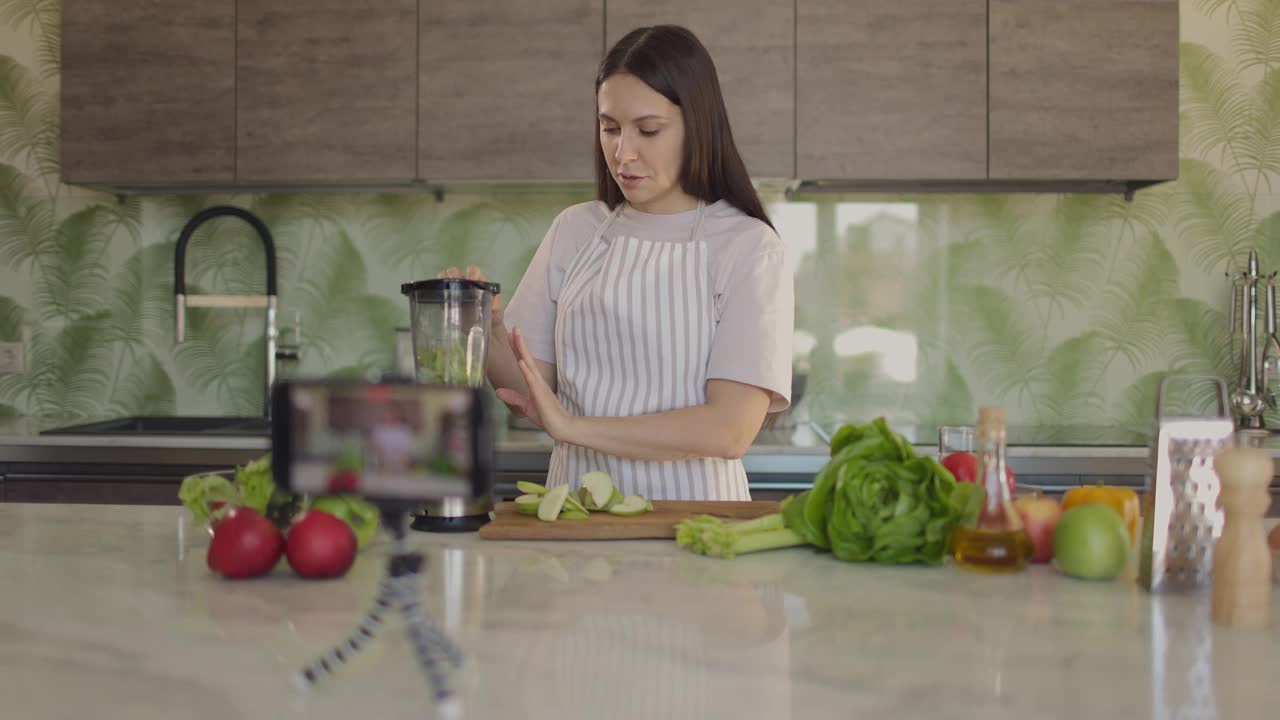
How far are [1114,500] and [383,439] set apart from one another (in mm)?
892

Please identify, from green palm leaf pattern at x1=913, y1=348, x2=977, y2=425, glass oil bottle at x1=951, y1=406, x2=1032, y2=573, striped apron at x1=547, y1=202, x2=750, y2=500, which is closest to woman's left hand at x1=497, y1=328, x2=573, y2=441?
striped apron at x1=547, y1=202, x2=750, y2=500

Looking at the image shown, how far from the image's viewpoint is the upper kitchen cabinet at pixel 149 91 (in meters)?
3.05

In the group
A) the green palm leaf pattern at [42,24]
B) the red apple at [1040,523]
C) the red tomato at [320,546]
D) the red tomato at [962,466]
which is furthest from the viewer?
the green palm leaf pattern at [42,24]

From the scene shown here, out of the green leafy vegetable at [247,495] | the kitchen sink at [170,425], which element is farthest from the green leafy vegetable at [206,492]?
the kitchen sink at [170,425]

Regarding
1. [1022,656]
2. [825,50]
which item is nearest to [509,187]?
[825,50]

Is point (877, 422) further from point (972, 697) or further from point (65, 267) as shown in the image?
point (65, 267)

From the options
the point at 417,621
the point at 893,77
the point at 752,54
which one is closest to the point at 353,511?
the point at 417,621

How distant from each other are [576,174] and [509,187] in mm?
350

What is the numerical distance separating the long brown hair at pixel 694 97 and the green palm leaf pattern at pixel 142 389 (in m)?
2.23

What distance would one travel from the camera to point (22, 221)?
346 centimetres

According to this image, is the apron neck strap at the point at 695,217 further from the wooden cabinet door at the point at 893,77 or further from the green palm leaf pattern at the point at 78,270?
the green palm leaf pattern at the point at 78,270

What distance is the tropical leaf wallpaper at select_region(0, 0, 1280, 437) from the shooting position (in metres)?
3.27

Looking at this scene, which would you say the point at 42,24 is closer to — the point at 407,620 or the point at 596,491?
the point at 596,491

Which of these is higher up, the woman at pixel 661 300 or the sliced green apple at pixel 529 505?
the woman at pixel 661 300
